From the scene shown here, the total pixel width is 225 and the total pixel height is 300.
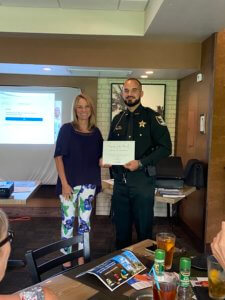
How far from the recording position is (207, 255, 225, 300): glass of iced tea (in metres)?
1.14

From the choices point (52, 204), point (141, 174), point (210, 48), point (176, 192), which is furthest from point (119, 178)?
point (52, 204)

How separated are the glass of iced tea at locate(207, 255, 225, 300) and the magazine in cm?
31

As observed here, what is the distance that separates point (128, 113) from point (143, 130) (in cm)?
19

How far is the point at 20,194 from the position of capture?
2.96m

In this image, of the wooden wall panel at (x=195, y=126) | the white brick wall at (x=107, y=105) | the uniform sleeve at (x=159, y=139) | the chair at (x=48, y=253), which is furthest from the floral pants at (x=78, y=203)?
the white brick wall at (x=107, y=105)

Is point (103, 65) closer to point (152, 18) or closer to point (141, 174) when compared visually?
point (152, 18)

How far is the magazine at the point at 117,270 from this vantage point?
4.07 ft

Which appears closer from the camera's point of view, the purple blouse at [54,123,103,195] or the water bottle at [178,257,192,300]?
the water bottle at [178,257,192,300]

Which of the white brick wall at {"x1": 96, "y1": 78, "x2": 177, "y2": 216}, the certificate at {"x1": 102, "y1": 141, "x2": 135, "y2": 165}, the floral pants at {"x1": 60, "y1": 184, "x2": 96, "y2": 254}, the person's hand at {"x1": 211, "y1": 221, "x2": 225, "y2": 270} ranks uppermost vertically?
the white brick wall at {"x1": 96, "y1": 78, "x2": 177, "y2": 216}

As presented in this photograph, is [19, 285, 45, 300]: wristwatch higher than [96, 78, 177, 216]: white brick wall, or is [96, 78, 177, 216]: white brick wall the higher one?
[96, 78, 177, 216]: white brick wall

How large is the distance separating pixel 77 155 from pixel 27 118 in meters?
2.61

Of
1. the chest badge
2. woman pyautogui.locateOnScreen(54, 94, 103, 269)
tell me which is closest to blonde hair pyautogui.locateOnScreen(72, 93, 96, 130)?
woman pyautogui.locateOnScreen(54, 94, 103, 269)

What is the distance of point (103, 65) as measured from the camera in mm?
3863

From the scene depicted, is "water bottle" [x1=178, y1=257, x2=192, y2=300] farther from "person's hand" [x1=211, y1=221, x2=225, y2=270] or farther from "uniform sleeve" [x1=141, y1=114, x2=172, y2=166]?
"uniform sleeve" [x1=141, y1=114, x2=172, y2=166]
